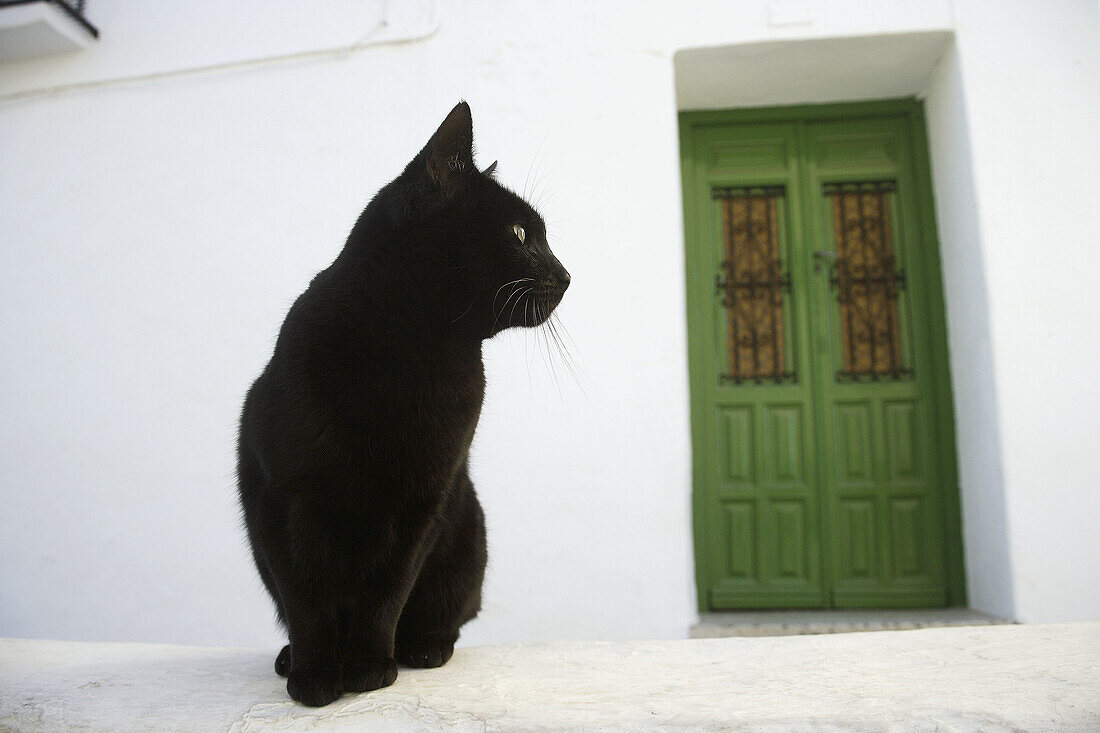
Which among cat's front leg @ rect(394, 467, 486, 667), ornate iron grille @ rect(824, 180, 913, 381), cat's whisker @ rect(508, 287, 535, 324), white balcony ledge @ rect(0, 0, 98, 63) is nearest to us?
cat's whisker @ rect(508, 287, 535, 324)

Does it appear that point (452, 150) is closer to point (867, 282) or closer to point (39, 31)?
point (867, 282)

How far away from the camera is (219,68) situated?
10.1ft

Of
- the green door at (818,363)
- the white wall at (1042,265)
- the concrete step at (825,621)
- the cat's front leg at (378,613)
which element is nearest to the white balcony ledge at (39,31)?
the green door at (818,363)

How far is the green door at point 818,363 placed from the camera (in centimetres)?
316

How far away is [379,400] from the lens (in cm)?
88

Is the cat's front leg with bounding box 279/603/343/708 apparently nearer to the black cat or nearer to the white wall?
the black cat

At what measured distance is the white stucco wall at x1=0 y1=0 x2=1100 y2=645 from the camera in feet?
8.95

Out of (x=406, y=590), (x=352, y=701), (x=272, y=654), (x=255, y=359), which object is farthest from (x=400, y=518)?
(x=255, y=359)

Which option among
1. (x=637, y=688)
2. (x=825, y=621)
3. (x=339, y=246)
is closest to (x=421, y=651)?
(x=637, y=688)

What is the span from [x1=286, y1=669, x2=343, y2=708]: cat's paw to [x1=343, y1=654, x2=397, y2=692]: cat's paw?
2cm

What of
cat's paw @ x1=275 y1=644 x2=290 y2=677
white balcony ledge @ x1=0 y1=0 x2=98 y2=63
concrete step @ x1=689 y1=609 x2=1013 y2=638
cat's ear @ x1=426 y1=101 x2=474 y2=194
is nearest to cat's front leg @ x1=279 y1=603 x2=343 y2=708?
cat's paw @ x1=275 y1=644 x2=290 y2=677

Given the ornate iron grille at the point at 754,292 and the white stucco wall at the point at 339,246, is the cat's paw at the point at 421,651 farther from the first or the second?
the ornate iron grille at the point at 754,292

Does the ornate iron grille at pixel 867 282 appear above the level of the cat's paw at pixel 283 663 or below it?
above

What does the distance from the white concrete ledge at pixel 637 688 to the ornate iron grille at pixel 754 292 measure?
6.71 feet
